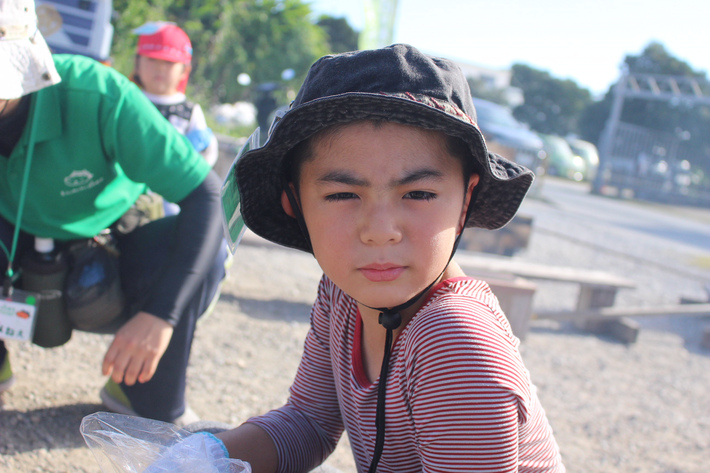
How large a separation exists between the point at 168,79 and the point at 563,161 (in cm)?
2032

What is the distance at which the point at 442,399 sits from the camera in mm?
1028

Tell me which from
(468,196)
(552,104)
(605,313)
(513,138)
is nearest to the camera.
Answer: (468,196)

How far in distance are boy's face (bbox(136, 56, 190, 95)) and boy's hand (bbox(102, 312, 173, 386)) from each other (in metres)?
2.42

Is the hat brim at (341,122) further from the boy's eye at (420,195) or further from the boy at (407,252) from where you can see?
the boy's eye at (420,195)

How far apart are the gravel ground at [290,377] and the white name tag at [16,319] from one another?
1.14 feet

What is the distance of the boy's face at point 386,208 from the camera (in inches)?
44.1

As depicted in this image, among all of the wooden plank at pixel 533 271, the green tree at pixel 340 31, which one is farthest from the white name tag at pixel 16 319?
the green tree at pixel 340 31

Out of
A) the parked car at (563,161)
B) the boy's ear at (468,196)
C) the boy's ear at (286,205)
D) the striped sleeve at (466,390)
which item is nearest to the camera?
the striped sleeve at (466,390)

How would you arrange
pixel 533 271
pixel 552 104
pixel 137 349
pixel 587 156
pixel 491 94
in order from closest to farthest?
pixel 137 349 → pixel 533 271 → pixel 587 156 → pixel 552 104 → pixel 491 94

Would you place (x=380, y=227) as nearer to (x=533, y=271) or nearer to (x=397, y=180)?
(x=397, y=180)

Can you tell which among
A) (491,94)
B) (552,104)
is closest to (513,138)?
(552,104)

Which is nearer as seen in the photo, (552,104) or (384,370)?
(384,370)

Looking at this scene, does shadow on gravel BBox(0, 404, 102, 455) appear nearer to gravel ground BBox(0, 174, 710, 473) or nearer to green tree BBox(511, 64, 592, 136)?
gravel ground BBox(0, 174, 710, 473)

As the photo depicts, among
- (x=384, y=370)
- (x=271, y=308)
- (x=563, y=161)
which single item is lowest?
(x=563, y=161)
